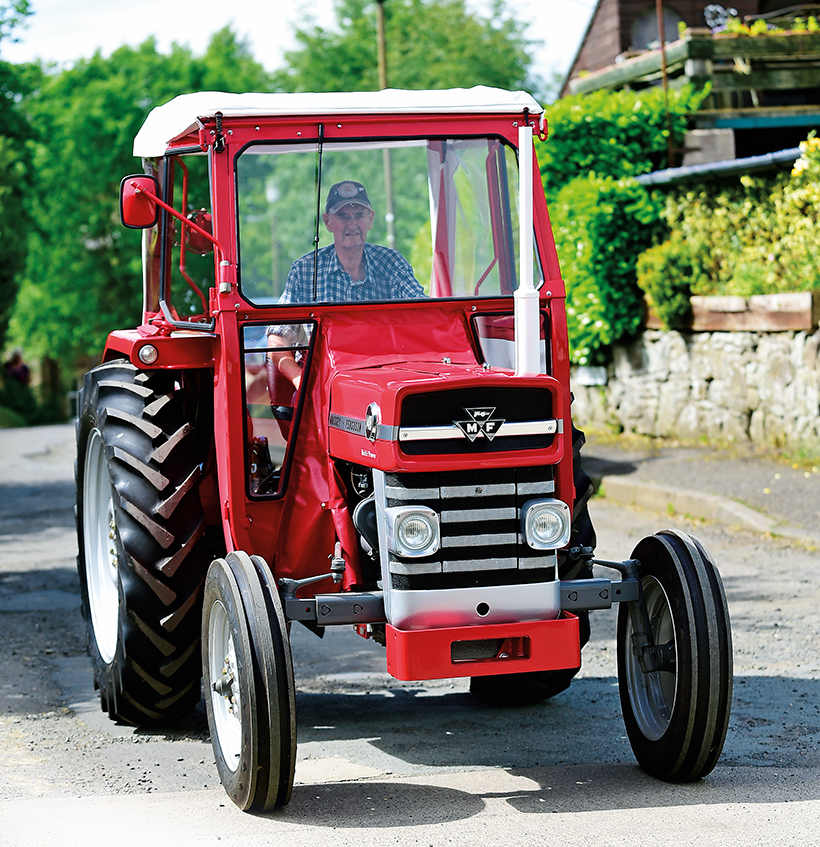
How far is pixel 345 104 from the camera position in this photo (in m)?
4.97

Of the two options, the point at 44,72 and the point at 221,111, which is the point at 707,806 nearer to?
the point at 221,111

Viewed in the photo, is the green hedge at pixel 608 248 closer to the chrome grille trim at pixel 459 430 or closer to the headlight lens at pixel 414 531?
the chrome grille trim at pixel 459 430

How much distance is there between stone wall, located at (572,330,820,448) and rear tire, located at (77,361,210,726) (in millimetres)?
7650

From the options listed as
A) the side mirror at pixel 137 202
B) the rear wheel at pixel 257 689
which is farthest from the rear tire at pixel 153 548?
the side mirror at pixel 137 202

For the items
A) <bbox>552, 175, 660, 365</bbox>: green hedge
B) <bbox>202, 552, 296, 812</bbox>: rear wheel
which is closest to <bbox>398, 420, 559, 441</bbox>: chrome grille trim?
<bbox>202, 552, 296, 812</bbox>: rear wheel

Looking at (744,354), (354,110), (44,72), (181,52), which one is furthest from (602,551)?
(181,52)

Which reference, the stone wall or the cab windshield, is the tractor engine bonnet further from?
the stone wall

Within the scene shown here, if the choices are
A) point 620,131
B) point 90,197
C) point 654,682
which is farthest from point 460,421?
point 90,197

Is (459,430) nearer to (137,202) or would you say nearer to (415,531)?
(415,531)

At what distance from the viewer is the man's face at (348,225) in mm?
5141

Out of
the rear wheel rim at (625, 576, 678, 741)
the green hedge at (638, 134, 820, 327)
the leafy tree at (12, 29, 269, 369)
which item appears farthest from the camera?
the leafy tree at (12, 29, 269, 369)

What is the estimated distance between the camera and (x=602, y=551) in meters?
9.33

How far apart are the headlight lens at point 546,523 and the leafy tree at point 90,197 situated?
→ 40213mm

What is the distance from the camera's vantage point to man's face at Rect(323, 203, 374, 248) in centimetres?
514
